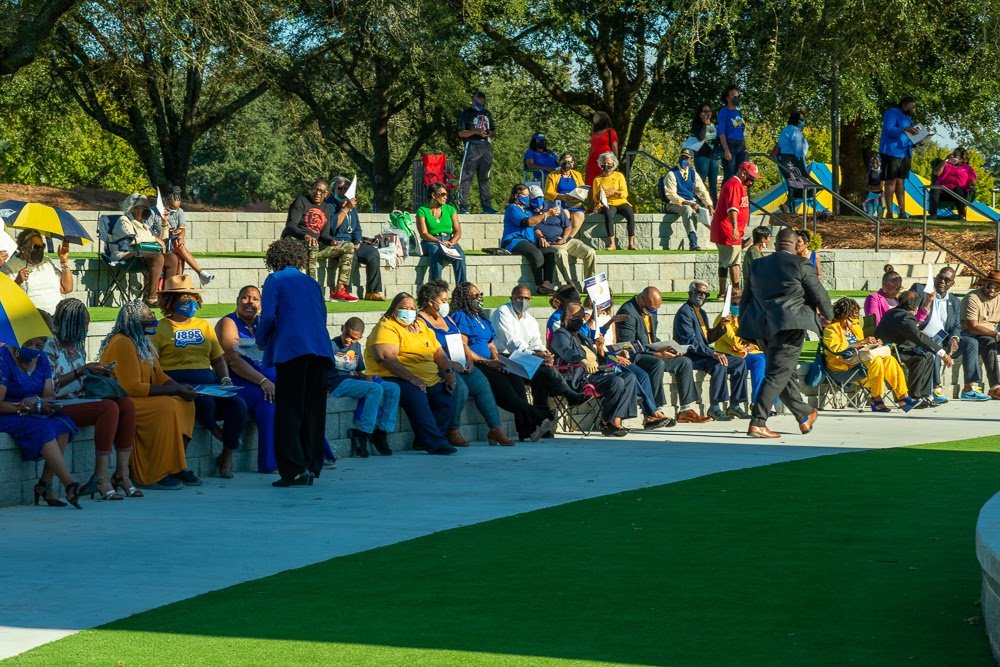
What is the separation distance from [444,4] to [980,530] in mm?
25149

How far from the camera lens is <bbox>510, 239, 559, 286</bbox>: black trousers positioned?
72.2ft

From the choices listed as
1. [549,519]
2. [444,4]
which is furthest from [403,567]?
[444,4]

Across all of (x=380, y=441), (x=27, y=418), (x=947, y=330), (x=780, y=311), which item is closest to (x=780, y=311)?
(x=780, y=311)

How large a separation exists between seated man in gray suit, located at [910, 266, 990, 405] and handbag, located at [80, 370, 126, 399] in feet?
37.1

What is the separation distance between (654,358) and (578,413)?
1.13m

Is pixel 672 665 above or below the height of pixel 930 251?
below

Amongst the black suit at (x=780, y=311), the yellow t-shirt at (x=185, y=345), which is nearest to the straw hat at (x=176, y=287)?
the yellow t-shirt at (x=185, y=345)

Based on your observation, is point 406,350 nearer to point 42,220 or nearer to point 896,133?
point 42,220

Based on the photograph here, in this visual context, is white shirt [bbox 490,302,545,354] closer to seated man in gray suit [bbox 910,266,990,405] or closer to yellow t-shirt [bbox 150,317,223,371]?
yellow t-shirt [bbox 150,317,223,371]

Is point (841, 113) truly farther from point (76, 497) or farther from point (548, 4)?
point (76, 497)

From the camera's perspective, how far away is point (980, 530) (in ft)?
20.8

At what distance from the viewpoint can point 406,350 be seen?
1426 cm

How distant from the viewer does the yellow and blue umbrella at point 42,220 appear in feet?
53.1

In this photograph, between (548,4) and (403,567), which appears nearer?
(403,567)
